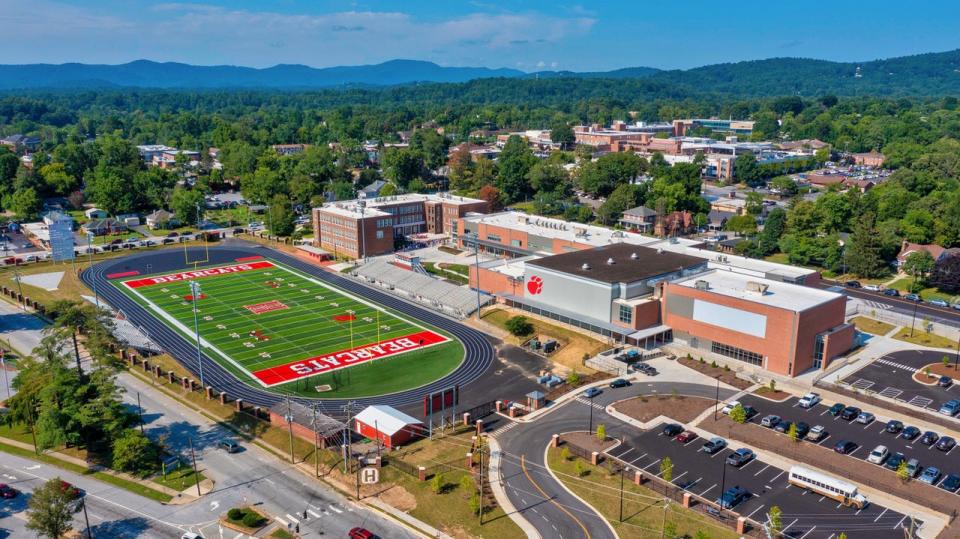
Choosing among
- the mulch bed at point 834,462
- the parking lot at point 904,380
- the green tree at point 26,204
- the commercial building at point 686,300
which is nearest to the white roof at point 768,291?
the commercial building at point 686,300

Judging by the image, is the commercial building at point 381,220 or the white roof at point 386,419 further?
the commercial building at point 381,220

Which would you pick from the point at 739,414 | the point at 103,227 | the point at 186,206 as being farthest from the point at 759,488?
the point at 103,227

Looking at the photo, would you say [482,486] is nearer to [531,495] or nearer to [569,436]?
[531,495]

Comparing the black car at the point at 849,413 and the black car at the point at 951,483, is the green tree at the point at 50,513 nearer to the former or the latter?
the black car at the point at 951,483

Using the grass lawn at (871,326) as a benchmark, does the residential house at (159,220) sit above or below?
above

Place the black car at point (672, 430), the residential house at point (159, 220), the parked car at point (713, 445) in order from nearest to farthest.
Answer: the parked car at point (713, 445) < the black car at point (672, 430) < the residential house at point (159, 220)

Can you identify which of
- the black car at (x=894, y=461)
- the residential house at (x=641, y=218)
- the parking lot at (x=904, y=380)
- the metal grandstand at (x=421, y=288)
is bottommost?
the black car at (x=894, y=461)

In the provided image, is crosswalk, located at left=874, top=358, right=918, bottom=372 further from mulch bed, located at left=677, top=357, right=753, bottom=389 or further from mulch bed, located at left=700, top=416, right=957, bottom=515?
mulch bed, located at left=700, top=416, right=957, bottom=515
